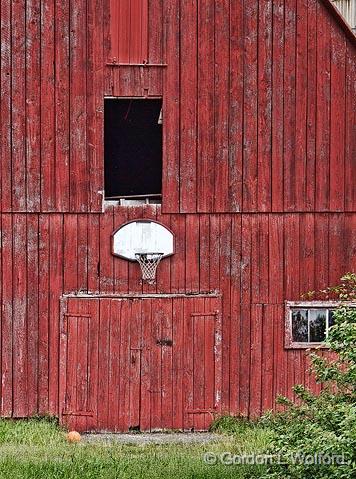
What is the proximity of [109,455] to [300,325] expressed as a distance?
394cm

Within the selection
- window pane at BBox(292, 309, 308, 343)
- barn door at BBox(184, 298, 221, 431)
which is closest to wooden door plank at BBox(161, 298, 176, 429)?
barn door at BBox(184, 298, 221, 431)

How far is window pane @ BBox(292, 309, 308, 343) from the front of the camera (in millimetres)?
17281

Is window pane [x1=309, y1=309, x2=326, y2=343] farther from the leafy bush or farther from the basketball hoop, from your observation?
the leafy bush

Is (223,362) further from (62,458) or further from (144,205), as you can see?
(62,458)

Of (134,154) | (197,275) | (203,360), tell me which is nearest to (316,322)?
(203,360)

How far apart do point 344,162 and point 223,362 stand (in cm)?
336

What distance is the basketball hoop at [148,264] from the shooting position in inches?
665

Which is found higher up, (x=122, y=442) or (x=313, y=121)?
(x=313, y=121)

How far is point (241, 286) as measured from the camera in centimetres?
1720

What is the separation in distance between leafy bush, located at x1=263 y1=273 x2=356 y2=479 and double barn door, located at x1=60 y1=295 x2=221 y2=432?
3850mm

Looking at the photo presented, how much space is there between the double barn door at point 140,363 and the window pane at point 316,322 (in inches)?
54.2

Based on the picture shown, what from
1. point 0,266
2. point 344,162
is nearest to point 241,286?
point 344,162

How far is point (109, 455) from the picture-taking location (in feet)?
48.3

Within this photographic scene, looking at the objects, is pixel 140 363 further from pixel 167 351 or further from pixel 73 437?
pixel 73 437
